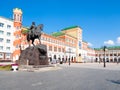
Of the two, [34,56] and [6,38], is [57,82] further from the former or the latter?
[6,38]

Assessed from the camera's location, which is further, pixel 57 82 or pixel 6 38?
pixel 6 38

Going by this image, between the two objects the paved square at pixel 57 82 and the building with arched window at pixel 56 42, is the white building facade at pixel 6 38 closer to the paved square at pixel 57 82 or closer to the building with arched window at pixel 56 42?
the building with arched window at pixel 56 42

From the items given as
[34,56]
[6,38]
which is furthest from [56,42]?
[34,56]

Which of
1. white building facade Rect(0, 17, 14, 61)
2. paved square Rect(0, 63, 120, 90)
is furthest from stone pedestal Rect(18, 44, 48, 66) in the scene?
white building facade Rect(0, 17, 14, 61)

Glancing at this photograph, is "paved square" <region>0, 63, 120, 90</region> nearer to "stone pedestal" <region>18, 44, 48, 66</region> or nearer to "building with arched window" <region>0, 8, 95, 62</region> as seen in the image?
"stone pedestal" <region>18, 44, 48, 66</region>

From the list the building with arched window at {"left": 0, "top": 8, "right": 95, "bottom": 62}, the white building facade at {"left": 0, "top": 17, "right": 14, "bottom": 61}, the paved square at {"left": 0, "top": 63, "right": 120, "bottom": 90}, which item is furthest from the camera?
the building with arched window at {"left": 0, "top": 8, "right": 95, "bottom": 62}

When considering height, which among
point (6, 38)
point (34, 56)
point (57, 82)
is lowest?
point (57, 82)

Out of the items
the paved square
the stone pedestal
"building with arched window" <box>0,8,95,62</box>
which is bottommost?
the paved square

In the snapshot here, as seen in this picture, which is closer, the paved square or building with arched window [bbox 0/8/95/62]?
the paved square

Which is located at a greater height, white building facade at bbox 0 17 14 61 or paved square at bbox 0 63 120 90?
white building facade at bbox 0 17 14 61

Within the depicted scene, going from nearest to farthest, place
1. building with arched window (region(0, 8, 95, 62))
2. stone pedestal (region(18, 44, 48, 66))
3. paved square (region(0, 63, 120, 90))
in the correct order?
paved square (region(0, 63, 120, 90)) → stone pedestal (region(18, 44, 48, 66)) → building with arched window (region(0, 8, 95, 62))

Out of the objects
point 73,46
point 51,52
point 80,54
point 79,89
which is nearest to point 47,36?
point 51,52

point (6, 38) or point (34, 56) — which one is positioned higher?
point (6, 38)

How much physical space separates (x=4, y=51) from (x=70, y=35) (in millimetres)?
42648
